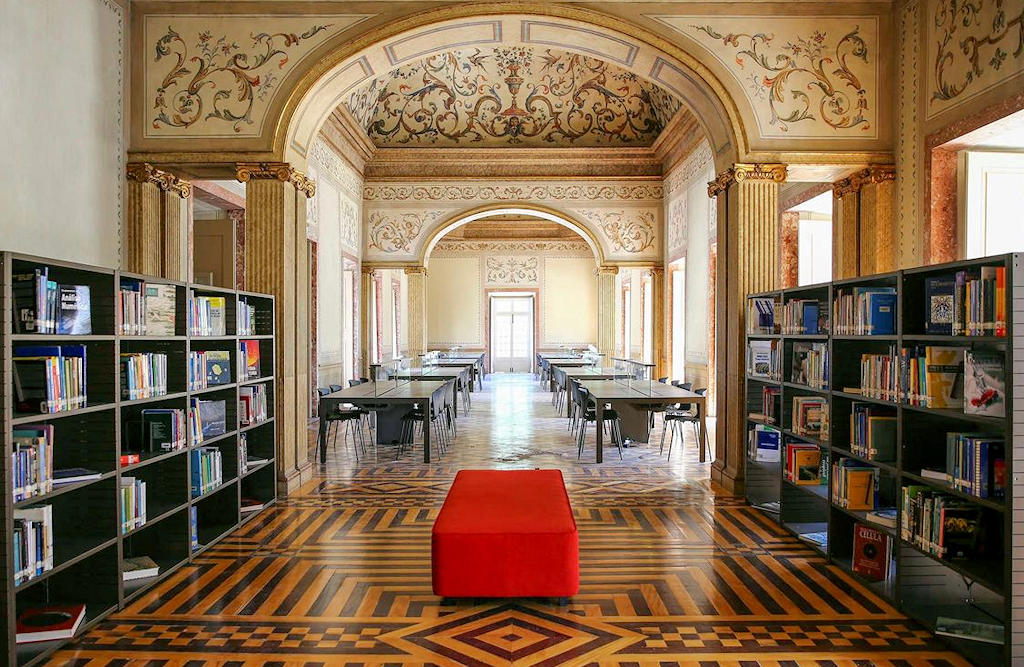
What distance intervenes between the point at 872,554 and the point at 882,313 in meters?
1.58

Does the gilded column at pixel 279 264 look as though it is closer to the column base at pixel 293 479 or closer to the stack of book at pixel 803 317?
the column base at pixel 293 479

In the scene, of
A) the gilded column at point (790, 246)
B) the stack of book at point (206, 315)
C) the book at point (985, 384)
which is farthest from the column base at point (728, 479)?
the stack of book at point (206, 315)

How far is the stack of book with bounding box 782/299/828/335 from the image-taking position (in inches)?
216

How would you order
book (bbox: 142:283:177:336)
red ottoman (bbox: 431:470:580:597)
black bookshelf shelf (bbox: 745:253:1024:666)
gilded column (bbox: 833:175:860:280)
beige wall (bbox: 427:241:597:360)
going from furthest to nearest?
1. beige wall (bbox: 427:241:597:360)
2. gilded column (bbox: 833:175:860:280)
3. book (bbox: 142:283:177:336)
4. red ottoman (bbox: 431:470:580:597)
5. black bookshelf shelf (bbox: 745:253:1024:666)

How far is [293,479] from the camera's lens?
23.8 feet

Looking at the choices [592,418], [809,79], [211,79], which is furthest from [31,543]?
[809,79]

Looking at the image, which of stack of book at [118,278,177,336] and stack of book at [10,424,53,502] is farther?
stack of book at [118,278,177,336]

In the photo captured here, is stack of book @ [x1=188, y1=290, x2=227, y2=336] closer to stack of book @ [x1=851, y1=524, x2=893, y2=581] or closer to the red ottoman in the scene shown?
the red ottoman

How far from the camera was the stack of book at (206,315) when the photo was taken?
17.1ft

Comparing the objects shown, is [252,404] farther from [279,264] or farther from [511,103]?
[511,103]

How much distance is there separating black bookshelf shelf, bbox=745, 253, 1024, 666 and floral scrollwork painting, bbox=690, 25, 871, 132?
82.1 inches

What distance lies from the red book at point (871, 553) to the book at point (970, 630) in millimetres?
741

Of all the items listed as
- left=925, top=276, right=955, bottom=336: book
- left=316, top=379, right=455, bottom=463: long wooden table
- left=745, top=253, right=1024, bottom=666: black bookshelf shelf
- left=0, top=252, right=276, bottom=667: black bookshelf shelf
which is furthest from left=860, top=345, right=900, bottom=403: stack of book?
left=316, top=379, right=455, bottom=463: long wooden table

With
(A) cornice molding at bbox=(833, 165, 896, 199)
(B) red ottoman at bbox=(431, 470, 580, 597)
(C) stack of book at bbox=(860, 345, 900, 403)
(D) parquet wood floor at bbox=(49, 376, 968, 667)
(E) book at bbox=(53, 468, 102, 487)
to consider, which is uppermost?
(A) cornice molding at bbox=(833, 165, 896, 199)
